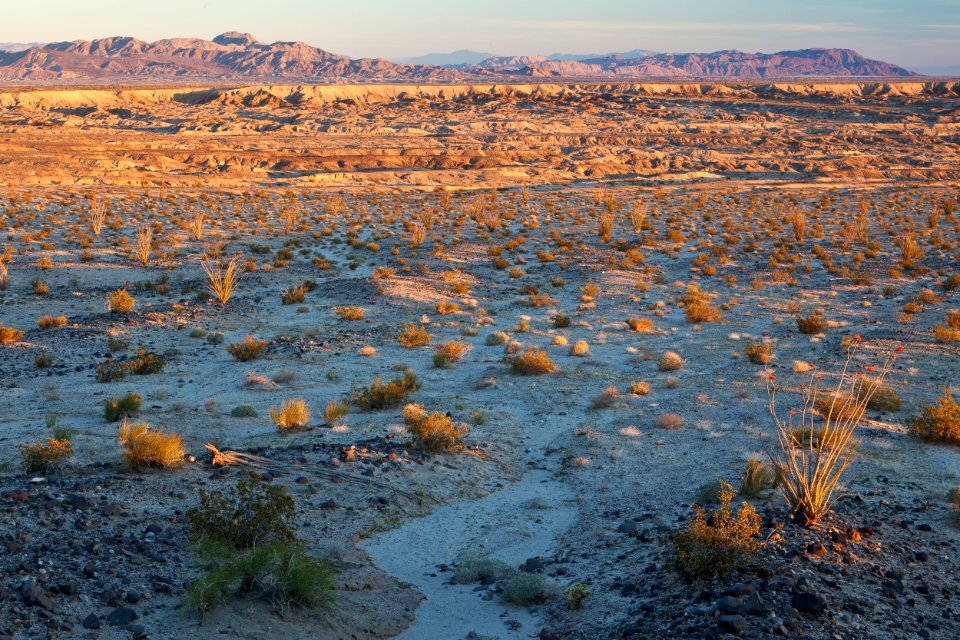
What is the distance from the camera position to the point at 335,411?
35.5ft

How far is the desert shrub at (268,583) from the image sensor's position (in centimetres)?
558

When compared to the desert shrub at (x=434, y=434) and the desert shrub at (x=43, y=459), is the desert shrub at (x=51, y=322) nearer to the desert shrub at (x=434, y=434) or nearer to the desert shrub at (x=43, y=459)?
the desert shrub at (x=43, y=459)

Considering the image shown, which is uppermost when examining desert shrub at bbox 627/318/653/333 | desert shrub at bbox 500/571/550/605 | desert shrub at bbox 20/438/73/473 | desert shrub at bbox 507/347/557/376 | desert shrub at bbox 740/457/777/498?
desert shrub at bbox 20/438/73/473

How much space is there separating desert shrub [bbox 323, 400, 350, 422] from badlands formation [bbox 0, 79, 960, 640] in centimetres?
5

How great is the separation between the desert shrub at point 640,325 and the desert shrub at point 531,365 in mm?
3566

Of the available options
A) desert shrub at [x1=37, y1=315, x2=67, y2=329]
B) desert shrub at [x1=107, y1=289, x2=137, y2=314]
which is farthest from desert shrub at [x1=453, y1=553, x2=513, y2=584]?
desert shrub at [x1=107, y1=289, x2=137, y2=314]

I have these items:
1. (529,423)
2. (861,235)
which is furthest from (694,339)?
(861,235)

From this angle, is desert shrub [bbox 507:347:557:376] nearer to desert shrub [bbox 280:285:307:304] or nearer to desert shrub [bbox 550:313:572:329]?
desert shrub [bbox 550:313:572:329]

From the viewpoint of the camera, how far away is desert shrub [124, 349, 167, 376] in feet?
42.8

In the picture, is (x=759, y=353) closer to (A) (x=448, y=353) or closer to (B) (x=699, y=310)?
(B) (x=699, y=310)

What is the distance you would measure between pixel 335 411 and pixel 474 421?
182 cm

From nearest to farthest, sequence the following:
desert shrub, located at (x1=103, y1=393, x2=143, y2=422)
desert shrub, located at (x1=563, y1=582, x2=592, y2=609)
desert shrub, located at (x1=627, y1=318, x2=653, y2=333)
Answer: desert shrub, located at (x1=563, y1=582, x2=592, y2=609) < desert shrub, located at (x1=103, y1=393, x2=143, y2=422) < desert shrub, located at (x1=627, y1=318, x2=653, y2=333)

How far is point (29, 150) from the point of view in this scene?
5278cm

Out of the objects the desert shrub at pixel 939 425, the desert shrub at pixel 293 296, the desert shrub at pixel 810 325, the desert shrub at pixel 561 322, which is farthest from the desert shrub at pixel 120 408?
the desert shrub at pixel 810 325
